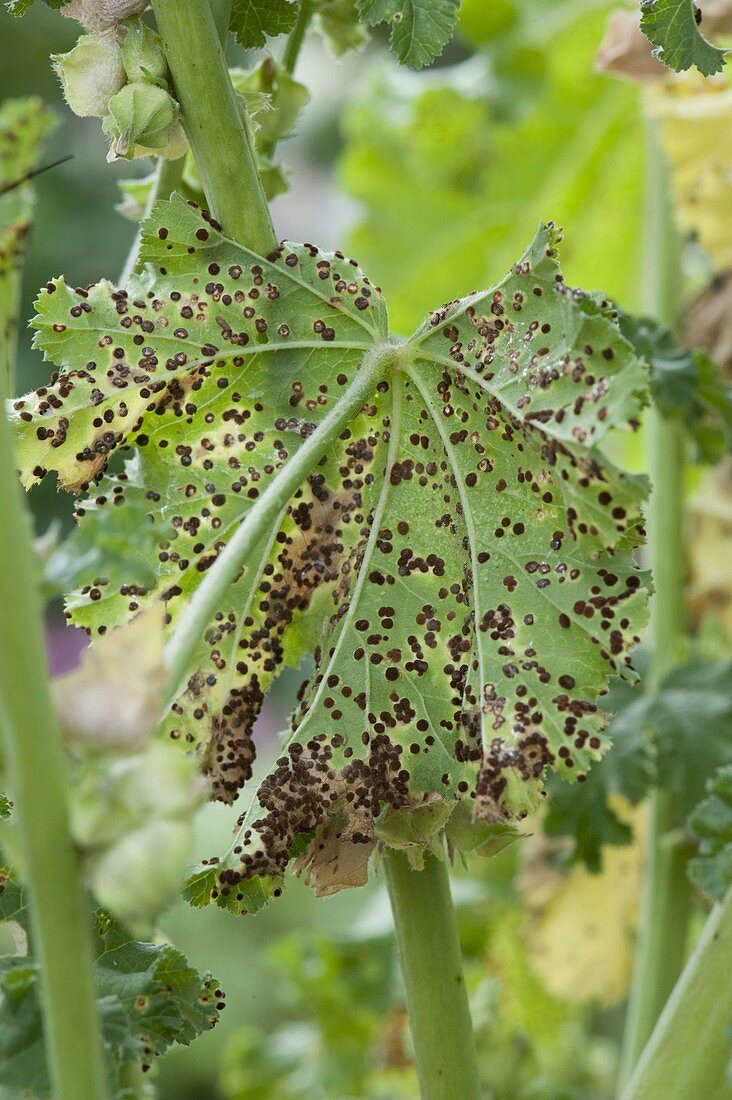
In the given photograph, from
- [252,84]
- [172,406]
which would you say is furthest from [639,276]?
[172,406]

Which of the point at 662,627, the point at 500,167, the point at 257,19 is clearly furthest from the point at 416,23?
the point at 500,167

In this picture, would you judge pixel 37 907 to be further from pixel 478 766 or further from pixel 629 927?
pixel 629 927

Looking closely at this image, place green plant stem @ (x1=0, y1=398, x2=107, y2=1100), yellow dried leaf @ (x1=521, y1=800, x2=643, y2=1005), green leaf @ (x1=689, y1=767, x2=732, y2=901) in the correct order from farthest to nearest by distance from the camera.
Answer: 1. yellow dried leaf @ (x1=521, y1=800, x2=643, y2=1005)
2. green leaf @ (x1=689, y1=767, x2=732, y2=901)
3. green plant stem @ (x1=0, y1=398, x2=107, y2=1100)

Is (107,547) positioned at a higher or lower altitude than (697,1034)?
higher

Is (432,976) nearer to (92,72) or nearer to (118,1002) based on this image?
(118,1002)

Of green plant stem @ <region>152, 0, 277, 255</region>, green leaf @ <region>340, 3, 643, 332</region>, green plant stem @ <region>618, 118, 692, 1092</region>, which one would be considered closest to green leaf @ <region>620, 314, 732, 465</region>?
green plant stem @ <region>618, 118, 692, 1092</region>

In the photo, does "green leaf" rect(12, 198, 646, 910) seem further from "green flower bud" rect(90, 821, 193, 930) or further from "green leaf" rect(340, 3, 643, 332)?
"green leaf" rect(340, 3, 643, 332)

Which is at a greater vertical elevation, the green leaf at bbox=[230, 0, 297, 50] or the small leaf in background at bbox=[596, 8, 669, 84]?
the small leaf in background at bbox=[596, 8, 669, 84]
